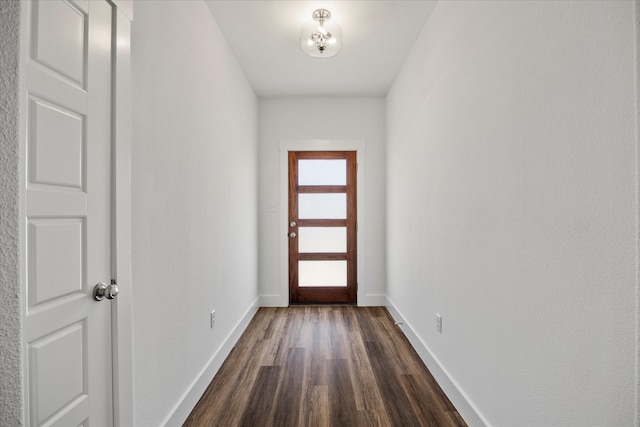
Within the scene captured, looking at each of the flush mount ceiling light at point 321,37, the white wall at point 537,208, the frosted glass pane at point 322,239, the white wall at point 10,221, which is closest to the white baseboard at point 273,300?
the frosted glass pane at point 322,239

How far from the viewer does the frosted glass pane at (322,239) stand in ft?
13.3

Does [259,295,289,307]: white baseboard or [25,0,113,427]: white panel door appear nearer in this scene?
[25,0,113,427]: white panel door

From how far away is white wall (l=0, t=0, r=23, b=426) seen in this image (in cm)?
78

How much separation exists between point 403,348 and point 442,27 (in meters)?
2.38

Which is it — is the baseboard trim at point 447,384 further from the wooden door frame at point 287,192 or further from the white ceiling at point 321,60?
the white ceiling at point 321,60

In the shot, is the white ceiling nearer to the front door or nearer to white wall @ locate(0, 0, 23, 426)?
the front door

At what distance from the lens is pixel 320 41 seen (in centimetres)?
244

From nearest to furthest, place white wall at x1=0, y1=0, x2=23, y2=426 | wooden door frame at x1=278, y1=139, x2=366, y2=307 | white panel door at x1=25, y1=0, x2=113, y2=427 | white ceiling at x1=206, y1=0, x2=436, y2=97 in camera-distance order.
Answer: white wall at x1=0, y1=0, x2=23, y2=426 → white panel door at x1=25, y1=0, x2=113, y2=427 → white ceiling at x1=206, y1=0, x2=436, y2=97 → wooden door frame at x1=278, y1=139, x2=366, y2=307

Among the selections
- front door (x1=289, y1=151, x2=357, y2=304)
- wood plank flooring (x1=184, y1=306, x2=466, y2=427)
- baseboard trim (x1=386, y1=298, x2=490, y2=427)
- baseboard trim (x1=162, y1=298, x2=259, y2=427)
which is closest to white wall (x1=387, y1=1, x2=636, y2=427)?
baseboard trim (x1=386, y1=298, x2=490, y2=427)

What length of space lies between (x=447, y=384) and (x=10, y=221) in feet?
7.12

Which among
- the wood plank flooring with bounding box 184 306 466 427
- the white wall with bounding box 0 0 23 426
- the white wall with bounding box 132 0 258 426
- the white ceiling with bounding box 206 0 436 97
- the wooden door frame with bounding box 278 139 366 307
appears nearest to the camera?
the white wall with bounding box 0 0 23 426

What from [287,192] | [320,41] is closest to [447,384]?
[320,41]

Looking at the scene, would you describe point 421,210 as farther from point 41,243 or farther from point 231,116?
point 41,243

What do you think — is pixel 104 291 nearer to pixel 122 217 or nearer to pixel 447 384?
pixel 122 217
